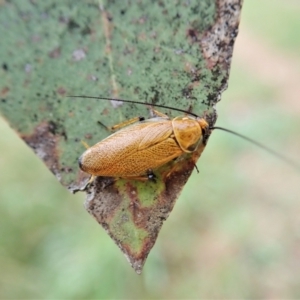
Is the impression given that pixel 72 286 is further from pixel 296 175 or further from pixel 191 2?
pixel 296 175

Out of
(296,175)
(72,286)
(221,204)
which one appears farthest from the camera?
(296,175)

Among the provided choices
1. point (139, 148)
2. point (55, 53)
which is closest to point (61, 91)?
point (55, 53)

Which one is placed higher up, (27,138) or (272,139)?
(27,138)

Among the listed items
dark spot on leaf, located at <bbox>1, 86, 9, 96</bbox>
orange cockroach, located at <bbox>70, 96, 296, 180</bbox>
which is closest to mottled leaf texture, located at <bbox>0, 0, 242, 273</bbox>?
dark spot on leaf, located at <bbox>1, 86, 9, 96</bbox>

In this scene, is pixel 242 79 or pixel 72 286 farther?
pixel 242 79

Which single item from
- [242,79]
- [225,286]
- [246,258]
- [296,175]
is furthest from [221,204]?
[242,79]

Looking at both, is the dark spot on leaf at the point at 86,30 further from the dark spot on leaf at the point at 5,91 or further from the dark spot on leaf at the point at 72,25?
the dark spot on leaf at the point at 5,91

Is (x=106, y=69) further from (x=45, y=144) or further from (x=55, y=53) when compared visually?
(x=45, y=144)

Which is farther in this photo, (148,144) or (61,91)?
(148,144)
